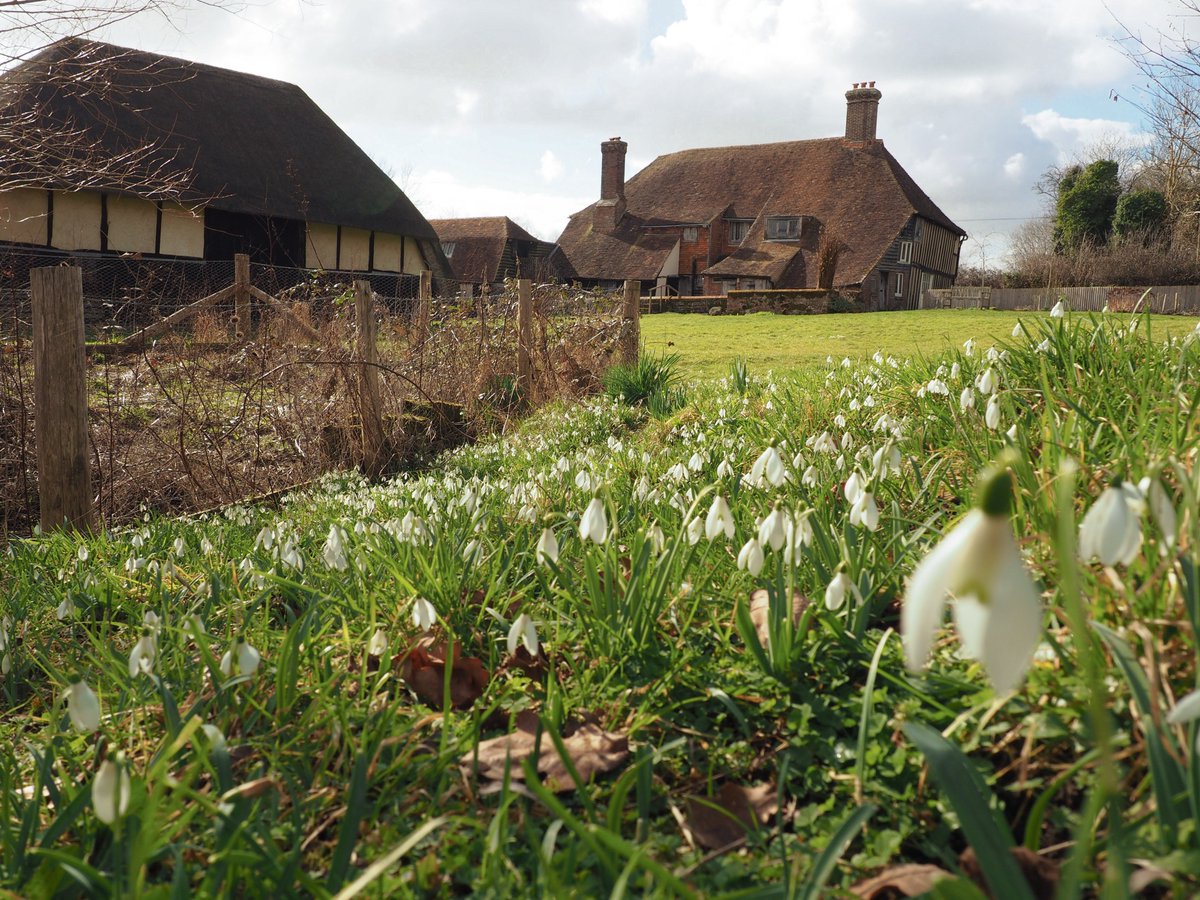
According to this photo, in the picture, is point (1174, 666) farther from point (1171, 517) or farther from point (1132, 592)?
point (1171, 517)

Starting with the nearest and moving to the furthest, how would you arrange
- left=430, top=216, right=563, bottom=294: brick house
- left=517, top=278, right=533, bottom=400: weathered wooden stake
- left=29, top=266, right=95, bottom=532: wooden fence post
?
1. left=29, top=266, right=95, bottom=532: wooden fence post
2. left=517, top=278, right=533, bottom=400: weathered wooden stake
3. left=430, top=216, right=563, bottom=294: brick house

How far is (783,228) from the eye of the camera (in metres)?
43.5

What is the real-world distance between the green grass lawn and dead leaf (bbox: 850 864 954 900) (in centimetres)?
1054

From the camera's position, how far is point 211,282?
2128 centimetres

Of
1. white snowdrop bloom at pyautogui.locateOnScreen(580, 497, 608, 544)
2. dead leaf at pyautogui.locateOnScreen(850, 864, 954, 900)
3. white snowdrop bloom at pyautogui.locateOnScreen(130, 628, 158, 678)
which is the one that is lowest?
dead leaf at pyautogui.locateOnScreen(850, 864, 954, 900)

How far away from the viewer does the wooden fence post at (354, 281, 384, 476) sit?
8406 millimetres

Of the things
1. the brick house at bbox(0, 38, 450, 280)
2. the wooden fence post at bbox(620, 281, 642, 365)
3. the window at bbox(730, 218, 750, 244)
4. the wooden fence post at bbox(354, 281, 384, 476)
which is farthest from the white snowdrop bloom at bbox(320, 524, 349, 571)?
the window at bbox(730, 218, 750, 244)

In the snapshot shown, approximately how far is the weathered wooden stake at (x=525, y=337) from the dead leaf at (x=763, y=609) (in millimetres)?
8228

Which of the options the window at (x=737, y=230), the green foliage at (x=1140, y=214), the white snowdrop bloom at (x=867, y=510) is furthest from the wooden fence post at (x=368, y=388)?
the window at (x=737, y=230)

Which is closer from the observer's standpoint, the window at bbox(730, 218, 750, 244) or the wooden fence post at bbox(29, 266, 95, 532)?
the wooden fence post at bbox(29, 266, 95, 532)

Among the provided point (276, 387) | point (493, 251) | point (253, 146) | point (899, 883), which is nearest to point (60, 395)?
point (276, 387)

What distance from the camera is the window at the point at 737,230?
46.1m

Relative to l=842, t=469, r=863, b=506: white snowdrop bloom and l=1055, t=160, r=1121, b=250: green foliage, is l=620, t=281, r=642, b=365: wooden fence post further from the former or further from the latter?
l=1055, t=160, r=1121, b=250: green foliage

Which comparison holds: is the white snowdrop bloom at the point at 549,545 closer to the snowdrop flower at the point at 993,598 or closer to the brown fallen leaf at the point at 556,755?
the brown fallen leaf at the point at 556,755
